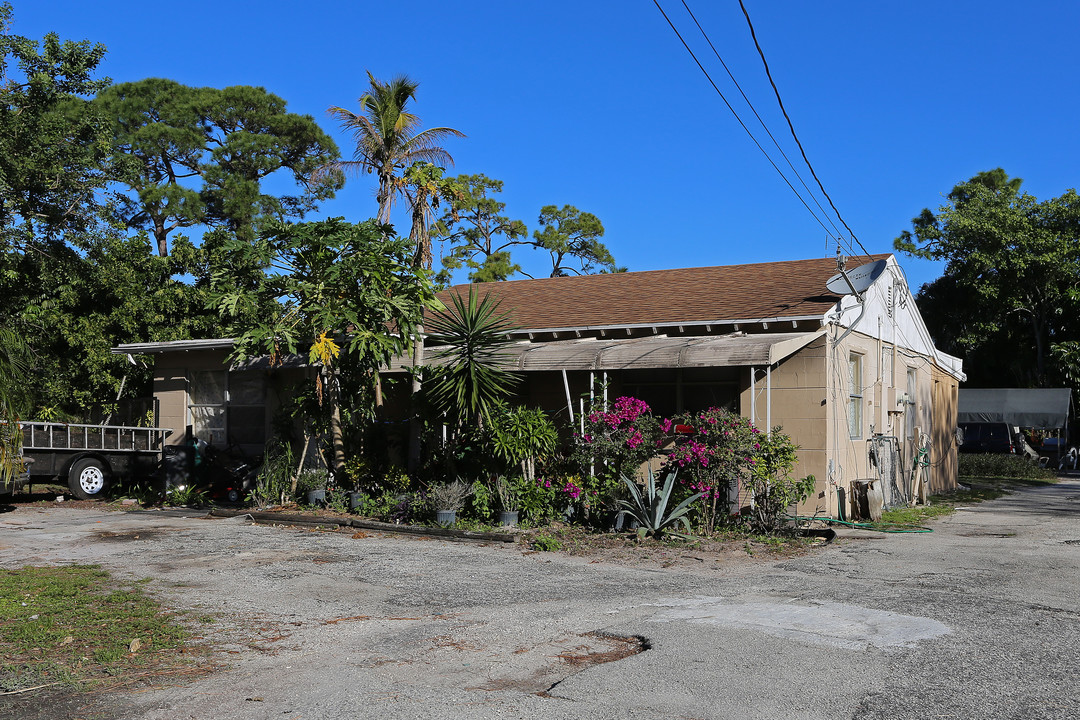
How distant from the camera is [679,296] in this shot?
15.6m

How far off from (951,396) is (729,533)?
40.5 ft

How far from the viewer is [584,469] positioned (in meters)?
12.0

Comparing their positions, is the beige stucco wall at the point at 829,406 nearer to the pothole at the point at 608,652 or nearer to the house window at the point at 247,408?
the pothole at the point at 608,652

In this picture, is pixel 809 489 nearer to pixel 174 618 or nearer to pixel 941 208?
pixel 174 618

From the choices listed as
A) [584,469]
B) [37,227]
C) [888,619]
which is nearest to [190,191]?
[37,227]

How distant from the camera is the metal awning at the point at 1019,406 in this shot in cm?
2872

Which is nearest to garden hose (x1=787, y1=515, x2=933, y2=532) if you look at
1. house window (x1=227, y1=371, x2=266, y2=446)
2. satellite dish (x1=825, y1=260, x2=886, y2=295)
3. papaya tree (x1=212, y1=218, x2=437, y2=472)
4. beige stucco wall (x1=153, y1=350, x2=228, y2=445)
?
satellite dish (x1=825, y1=260, x2=886, y2=295)

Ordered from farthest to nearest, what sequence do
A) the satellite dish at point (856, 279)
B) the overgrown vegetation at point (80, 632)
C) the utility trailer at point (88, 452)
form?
the utility trailer at point (88, 452) → the satellite dish at point (856, 279) → the overgrown vegetation at point (80, 632)

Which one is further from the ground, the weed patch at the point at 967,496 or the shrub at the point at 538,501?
the shrub at the point at 538,501

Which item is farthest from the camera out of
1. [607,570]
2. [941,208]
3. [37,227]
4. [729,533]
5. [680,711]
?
[941,208]

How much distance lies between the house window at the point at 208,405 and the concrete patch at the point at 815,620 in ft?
40.2

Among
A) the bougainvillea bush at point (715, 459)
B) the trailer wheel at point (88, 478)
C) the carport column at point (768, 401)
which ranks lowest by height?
the trailer wheel at point (88, 478)

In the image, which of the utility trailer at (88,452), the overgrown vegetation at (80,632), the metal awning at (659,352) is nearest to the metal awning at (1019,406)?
the metal awning at (659,352)

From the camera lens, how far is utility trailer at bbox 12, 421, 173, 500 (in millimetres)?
15469
